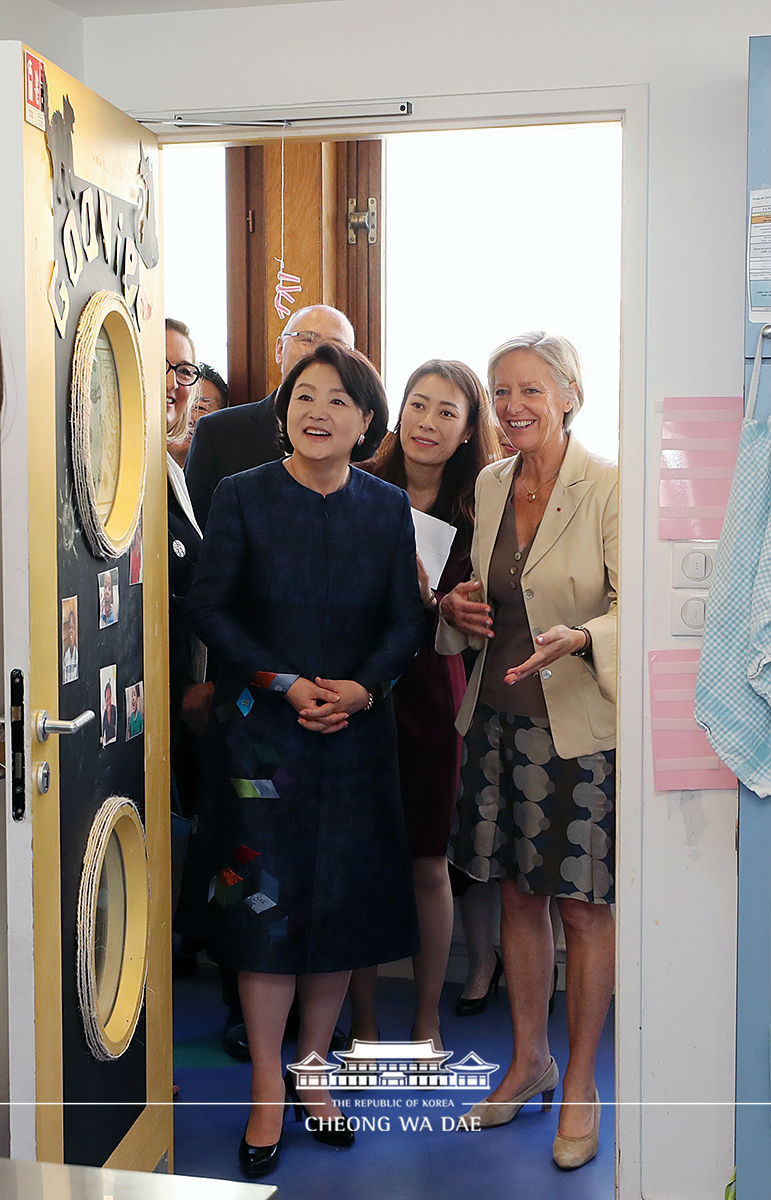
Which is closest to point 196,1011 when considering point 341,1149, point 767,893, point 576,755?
point 341,1149

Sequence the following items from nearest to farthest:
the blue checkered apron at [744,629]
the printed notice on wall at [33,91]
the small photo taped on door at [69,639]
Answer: the printed notice on wall at [33,91]
the small photo taped on door at [69,639]
the blue checkered apron at [744,629]

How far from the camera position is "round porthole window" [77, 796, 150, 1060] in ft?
6.40

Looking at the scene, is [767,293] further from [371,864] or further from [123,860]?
[123,860]

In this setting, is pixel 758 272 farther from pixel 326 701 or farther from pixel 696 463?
pixel 326 701

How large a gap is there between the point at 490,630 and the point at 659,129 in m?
0.98

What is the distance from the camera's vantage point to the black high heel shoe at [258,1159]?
7.73ft

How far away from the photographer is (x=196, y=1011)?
250 centimetres

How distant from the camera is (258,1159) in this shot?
2.37 meters

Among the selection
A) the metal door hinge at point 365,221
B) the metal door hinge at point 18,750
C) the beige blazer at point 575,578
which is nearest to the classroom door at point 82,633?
the metal door hinge at point 18,750

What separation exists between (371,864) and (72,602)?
86cm

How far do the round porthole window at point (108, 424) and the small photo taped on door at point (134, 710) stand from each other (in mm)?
272

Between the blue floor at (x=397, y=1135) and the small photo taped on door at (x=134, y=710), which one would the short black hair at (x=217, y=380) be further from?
the blue floor at (x=397, y=1135)

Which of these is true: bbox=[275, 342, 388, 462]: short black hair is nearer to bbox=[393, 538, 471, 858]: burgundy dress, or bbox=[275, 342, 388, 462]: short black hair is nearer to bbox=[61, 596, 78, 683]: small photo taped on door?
bbox=[393, 538, 471, 858]: burgundy dress

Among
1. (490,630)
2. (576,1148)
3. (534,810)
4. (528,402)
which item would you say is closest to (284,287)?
(528,402)
